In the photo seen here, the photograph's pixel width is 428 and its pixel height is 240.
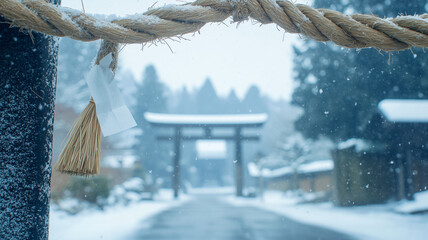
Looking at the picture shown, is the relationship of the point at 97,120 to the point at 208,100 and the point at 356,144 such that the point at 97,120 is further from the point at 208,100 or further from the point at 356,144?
the point at 208,100

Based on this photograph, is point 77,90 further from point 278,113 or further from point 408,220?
point 278,113

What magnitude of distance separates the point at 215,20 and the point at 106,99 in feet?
0.48

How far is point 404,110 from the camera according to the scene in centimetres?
535

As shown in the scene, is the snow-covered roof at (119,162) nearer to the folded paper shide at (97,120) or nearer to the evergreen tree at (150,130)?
the evergreen tree at (150,130)

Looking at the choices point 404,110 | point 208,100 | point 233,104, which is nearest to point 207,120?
point 233,104

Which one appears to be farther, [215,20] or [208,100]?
[208,100]

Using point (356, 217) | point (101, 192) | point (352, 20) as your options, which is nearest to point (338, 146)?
point (356, 217)

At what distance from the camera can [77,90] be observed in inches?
336

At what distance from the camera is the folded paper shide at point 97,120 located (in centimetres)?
33

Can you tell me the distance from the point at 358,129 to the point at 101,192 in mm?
5003

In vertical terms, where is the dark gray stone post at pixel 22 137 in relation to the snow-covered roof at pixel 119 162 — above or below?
above

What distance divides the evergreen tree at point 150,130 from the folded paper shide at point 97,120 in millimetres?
9528

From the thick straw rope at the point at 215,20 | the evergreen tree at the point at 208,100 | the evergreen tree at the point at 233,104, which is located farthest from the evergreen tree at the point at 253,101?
the thick straw rope at the point at 215,20

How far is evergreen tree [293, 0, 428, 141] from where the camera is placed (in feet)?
12.9
